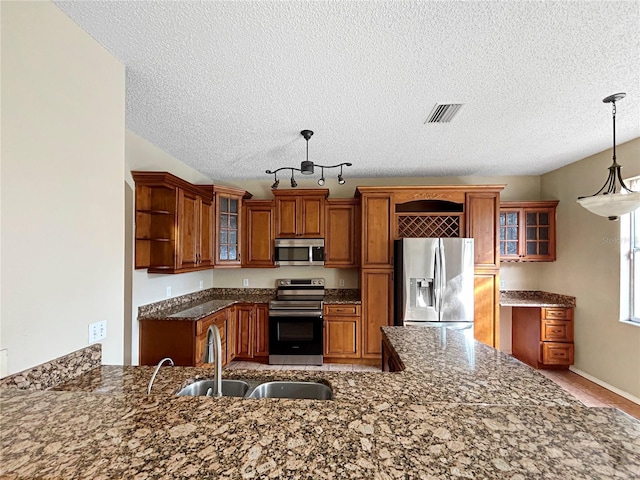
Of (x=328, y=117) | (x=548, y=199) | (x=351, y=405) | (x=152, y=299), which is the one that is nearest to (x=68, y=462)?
(x=351, y=405)

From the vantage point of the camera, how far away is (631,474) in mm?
634

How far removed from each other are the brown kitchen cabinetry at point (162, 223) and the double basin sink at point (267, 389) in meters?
1.95

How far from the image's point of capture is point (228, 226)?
14.2 ft

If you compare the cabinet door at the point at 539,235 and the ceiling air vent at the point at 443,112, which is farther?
the cabinet door at the point at 539,235

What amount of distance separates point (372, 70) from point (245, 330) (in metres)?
3.54

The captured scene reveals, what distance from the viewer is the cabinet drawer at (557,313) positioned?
3869mm

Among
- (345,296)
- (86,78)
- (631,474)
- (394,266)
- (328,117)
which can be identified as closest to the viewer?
(631,474)

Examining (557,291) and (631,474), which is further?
(557,291)

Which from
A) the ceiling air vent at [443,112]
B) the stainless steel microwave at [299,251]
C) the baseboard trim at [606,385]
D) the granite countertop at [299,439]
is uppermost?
the ceiling air vent at [443,112]

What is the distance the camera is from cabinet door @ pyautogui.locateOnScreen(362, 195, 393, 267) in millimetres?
4141

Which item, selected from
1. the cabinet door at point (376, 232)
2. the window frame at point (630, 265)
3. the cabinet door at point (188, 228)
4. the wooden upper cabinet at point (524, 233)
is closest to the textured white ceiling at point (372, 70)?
the cabinet door at point (188, 228)

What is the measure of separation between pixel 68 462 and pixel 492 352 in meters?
1.93

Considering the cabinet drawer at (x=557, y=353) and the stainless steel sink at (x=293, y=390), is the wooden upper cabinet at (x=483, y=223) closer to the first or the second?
the cabinet drawer at (x=557, y=353)

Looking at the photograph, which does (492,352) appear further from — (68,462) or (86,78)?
(86,78)
